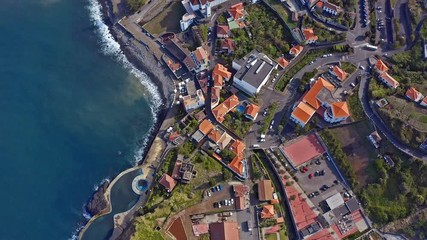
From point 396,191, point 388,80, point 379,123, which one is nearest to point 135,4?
point 388,80

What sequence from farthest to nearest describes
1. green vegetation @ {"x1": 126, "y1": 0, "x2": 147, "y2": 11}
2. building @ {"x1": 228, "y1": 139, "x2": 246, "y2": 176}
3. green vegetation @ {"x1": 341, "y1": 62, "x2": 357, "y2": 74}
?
green vegetation @ {"x1": 126, "y1": 0, "x2": 147, "y2": 11} → green vegetation @ {"x1": 341, "y1": 62, "x2": 357, "y2": 74} → building @ {"x1": 228, "y1": 139, "x2": 246, "y2": 176}

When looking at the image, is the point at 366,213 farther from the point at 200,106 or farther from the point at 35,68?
the point at 35,68

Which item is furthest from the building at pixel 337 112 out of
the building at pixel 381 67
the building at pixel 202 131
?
the building at pixel 202 131

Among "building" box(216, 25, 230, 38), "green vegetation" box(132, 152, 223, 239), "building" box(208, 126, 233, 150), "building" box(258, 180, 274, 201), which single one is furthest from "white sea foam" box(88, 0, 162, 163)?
"building" box(258, 180, 274, 201)

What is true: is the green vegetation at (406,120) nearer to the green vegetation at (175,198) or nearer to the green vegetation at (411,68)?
the green vegetation at (411,68)

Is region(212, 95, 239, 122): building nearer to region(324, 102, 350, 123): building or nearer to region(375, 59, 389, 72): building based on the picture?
region(324, 102, 350, 123): building

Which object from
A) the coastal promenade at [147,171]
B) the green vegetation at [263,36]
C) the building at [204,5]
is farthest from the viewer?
the building at [204,5]

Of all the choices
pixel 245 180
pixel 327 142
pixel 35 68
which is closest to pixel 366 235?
pixel 327 142

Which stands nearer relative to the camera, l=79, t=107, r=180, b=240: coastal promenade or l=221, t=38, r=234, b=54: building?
l=79, t=107, r=180, b=240: coastal promenade
